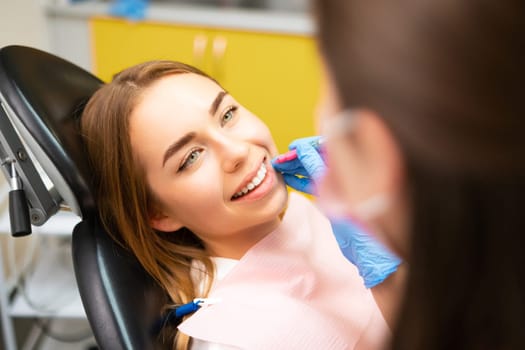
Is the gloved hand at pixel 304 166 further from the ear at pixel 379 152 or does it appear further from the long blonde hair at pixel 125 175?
the ear at pixel 379 152

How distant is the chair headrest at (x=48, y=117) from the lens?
947 mm

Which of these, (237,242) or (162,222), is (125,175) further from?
(237,242)

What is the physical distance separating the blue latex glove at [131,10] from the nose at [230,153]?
4.39 feet

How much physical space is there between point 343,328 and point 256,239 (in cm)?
28

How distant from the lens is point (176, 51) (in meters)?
2.17

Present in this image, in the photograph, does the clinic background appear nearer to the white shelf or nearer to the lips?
the white shelf

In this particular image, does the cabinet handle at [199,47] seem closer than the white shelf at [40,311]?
No

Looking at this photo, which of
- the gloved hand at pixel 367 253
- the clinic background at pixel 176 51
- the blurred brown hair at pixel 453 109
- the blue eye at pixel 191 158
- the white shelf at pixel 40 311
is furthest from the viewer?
the clinic background at pixel 176 51

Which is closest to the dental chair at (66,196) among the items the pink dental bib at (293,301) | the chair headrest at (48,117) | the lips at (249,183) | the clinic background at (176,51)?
the chair headrest at (48,117)

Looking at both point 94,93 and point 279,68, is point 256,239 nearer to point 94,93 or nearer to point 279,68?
point 94,93

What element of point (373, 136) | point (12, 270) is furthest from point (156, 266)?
point (12, 270)

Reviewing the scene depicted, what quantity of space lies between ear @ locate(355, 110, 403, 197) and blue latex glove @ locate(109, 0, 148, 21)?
1.88 m

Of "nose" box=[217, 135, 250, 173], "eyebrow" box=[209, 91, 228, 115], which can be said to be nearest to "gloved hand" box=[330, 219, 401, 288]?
"nose" box=[217, 135, 250, 173]

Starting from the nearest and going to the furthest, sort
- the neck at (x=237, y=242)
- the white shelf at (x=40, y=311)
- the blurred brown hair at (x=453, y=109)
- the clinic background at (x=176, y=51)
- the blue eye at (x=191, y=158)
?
the blurred brown hair at (x=453, y=109), the blue eye at (x=191, y=158), the neck at (x=237, y=242), the white shelf at (x=40, y=311), the clinic background at (x=176, y=51)
